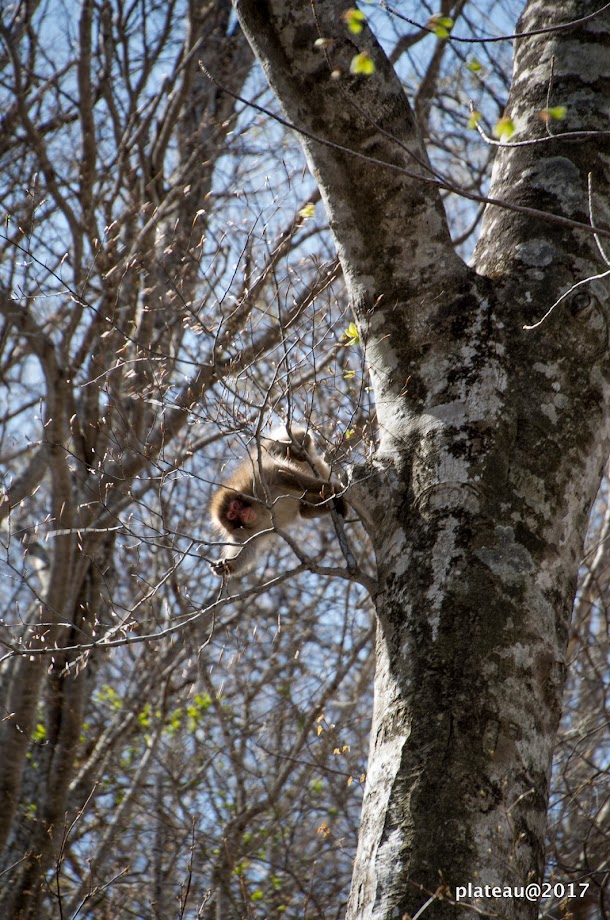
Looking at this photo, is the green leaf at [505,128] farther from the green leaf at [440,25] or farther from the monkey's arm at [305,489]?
the monkey's arm at [305,489]

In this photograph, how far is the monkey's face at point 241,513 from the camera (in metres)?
5.69

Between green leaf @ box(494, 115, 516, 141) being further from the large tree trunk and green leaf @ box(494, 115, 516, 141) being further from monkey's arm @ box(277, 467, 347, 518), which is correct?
monkey's arm @ box(277, 467, 347, 518)

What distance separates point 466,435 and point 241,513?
3254 millimetres

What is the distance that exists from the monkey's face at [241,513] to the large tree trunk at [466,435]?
2800mm

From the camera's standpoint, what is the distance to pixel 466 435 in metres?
2.58

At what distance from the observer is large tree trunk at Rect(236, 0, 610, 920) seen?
212 cm

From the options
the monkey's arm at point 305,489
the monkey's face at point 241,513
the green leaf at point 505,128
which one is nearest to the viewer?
the green leaf at point 505,128

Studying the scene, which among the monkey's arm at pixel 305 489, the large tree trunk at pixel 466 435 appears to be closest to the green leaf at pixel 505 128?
the large tree trunk at pixel 466 435

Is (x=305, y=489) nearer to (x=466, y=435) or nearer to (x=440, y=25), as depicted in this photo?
(x=466, y=435)

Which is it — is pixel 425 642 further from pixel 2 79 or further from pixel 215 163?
pixel 2 79

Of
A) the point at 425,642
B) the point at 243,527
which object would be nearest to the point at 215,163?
the point at 243,527

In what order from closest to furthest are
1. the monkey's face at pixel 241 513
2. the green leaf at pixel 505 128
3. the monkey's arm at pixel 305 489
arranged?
1. the green leaf at pixel 505 128
2. the monkey's arm at pixel 305 489
3. the monkey's face at pixel 241 513

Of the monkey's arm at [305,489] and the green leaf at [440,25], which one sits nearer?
the green leaf at [440,25]

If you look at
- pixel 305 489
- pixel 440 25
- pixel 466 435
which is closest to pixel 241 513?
pixel 305 489
